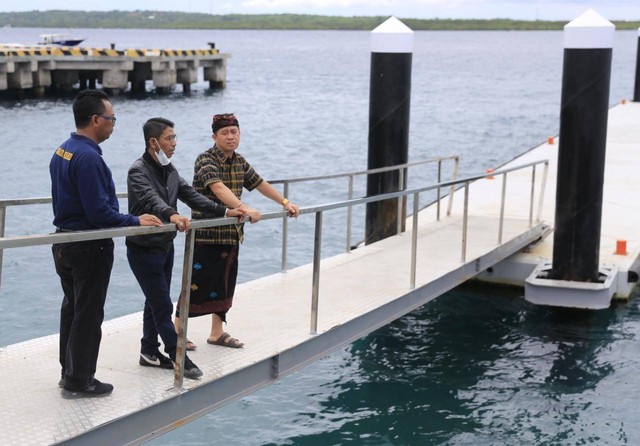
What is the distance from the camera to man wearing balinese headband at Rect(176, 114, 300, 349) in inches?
222

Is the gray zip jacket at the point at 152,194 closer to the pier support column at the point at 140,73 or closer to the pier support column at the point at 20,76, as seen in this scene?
the pier support column at the point at 20,76

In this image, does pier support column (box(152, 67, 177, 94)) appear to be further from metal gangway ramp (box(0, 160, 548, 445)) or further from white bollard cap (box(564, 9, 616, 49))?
white bollard cap (box(564, 9, 616, 49))

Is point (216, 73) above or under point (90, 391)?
above

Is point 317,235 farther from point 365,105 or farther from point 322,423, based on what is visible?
point 365,105

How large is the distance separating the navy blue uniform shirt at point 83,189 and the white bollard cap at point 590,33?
6.14 metres

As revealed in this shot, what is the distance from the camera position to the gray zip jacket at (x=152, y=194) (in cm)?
508

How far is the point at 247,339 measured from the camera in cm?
616

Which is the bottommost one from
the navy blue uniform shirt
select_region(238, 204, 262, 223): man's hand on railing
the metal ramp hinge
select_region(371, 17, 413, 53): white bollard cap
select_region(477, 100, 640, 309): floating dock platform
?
select_region(477, 100, 640, 309): floating dock platform

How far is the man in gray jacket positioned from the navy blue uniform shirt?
293 mm

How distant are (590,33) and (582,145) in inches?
43.1

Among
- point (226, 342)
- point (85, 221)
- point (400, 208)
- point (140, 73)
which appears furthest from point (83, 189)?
point (140, 73)

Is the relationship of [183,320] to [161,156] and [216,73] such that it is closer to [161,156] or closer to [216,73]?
[161,156]

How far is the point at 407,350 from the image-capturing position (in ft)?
33.2

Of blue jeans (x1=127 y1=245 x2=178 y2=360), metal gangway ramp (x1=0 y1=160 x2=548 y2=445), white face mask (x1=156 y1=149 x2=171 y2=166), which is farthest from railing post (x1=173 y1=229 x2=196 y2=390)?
white face mask (x1=156 y1=149 x2=171 y2=166)
